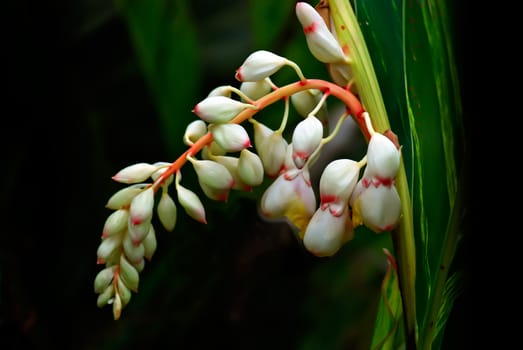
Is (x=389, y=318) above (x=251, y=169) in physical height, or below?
below

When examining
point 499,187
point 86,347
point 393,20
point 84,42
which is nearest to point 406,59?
point 393,20

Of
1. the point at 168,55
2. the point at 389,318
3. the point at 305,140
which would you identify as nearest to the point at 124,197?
the point at 305,140

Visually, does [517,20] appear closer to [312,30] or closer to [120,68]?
[312,30]

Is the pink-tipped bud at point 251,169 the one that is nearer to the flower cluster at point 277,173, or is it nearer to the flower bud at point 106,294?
the flower cluster at point 277,173

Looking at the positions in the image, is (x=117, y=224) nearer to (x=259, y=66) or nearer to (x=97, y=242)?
(x=259, y=66)

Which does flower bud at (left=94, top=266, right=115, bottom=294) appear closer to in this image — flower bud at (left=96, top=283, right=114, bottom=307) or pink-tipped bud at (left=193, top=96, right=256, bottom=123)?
flower bud at (left=96, top=283, right=114, bottom=307)

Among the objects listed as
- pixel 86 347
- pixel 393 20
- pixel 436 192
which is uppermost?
pixel 393 20

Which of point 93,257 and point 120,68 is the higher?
point 120,68

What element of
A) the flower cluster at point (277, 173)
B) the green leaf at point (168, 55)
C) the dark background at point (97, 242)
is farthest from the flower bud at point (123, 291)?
the green leaf at point (168, 55)
